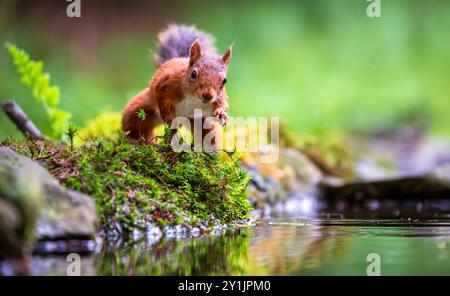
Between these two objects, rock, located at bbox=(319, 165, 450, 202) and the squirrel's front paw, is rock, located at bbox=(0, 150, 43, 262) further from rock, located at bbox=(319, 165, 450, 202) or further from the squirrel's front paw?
rock, located at bbox=(319, 165, 450, 202)

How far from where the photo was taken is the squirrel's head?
4.87m

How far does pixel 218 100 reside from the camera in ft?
16.3

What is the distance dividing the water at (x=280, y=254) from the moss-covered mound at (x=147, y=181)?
255mm

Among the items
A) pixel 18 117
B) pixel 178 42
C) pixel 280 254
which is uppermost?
pixel 178 42

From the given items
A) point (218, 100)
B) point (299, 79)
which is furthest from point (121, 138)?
point (299, 79)

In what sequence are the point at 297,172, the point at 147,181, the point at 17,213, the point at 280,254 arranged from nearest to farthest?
the point at 17,213
the point at 280,254
the point at 147,181
the point at 297,172

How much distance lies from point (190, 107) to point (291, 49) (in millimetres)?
8290

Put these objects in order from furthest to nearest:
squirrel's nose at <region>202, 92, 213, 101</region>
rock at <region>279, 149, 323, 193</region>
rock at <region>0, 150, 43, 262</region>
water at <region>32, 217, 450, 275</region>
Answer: rock at <region>279, 149, 323, 193</region>
squirrel's nose at <region>202, 92, 213, 101</region>
water at <region>32, 217, 450, 275</region>
rock at <region>0, 150, 43, 262</region>

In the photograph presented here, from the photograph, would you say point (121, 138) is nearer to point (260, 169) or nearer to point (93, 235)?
point (93, 235)

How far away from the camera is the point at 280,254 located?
344 centimetres

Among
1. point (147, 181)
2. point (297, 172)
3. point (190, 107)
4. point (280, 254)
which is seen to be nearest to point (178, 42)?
point (190, 107)

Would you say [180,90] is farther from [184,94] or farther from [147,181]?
[147,181]

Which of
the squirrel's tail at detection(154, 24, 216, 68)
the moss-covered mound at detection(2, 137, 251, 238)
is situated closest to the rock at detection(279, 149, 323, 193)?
the squirrel's tail at detection(154, 24, 216, 68)
